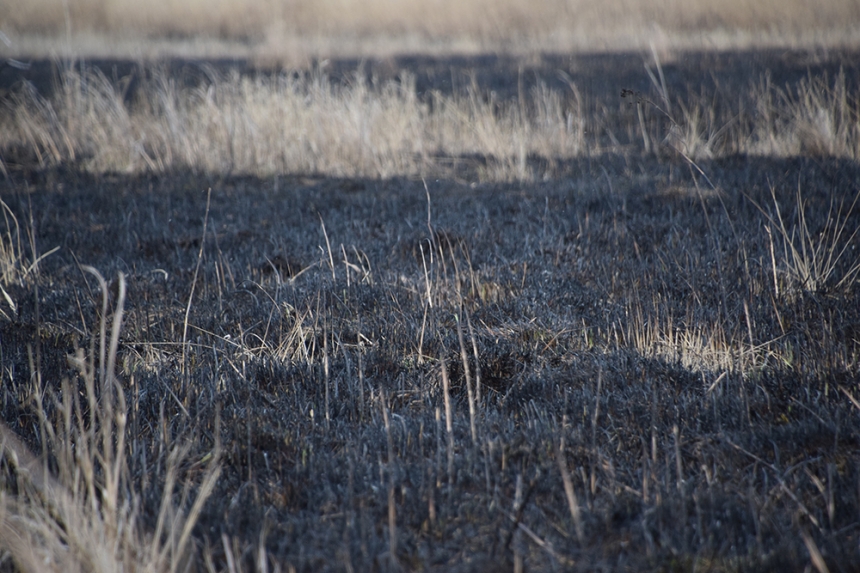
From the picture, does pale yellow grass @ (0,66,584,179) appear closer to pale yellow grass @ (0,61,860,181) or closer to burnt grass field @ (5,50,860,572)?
pale yellow grass @ (0,61,860,181)

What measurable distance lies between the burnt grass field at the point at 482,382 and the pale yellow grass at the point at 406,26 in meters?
11.2

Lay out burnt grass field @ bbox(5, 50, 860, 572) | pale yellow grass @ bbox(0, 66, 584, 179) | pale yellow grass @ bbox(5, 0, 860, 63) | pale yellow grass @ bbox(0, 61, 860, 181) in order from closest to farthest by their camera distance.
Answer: burnt grass field @ bbox(5, 50, 860, 572) → pale yellow grass @ bbox(0, 61, 860, 181) → pale yellow grass @ bbox(0, 66, 584, 179) → pale yellow grass @ bbox(5, 0, 860, 63)

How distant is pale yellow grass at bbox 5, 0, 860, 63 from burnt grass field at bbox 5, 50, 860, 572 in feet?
36.9

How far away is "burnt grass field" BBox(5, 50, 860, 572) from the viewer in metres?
1.79

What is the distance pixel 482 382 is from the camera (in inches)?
106

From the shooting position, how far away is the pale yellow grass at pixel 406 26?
51.5 feet

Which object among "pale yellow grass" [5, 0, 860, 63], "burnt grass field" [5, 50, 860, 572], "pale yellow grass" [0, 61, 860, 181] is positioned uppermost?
"pale yellow grass" [5, 0, 860, 63]

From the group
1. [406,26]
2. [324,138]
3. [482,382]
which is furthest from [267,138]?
[406,26]

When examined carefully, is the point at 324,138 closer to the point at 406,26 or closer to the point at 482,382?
the point at 482,382

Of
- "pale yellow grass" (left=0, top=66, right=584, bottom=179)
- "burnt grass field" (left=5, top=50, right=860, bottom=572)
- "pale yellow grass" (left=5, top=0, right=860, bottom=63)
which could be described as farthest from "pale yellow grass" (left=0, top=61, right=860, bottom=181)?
"pale yellow grass" (left=5, top=0, right=860, bottom=63)

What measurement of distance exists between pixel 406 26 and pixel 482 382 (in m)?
→ 22.4

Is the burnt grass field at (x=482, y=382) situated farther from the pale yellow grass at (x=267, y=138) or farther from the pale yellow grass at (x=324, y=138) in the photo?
the pale yellow grass at (x=267, y=138)

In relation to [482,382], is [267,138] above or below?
above

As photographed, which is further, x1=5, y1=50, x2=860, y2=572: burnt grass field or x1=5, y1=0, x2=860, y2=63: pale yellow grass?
x1=5, y1=0, x2=860, y2=63: pale yellow grass
